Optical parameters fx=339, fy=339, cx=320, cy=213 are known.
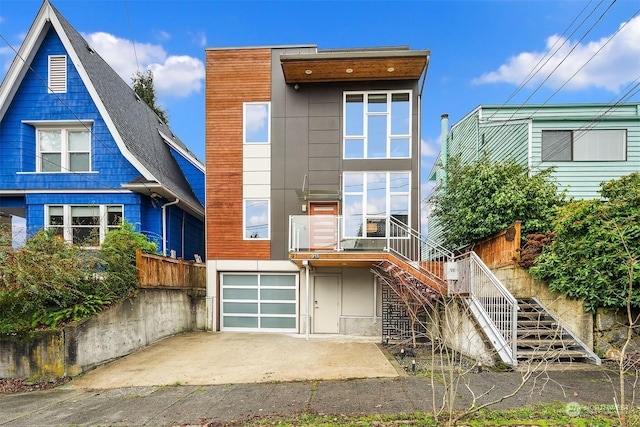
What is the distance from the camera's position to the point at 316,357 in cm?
776

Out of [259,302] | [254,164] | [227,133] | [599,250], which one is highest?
[227,133]

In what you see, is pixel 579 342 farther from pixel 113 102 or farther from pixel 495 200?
pixel 113 102

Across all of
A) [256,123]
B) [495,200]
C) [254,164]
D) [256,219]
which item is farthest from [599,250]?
[256,123]

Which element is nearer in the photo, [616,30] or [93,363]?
[93,363]

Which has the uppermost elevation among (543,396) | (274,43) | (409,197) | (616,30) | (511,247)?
(274,43)

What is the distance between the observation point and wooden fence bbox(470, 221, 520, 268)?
802cm

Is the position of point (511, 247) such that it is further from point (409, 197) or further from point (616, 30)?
point (616, 30)

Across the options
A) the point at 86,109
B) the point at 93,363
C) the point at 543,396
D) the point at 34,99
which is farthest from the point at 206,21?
the point at 543,396

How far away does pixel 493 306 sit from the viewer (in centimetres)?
679

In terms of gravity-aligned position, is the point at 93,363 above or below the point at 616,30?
below

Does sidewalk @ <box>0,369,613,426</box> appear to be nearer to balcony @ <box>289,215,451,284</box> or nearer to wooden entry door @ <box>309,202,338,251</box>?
balcony @ <box>289,215,451,284</box>

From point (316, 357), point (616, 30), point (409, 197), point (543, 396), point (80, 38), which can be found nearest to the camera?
point (543, 396)

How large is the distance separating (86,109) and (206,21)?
5.50 metres

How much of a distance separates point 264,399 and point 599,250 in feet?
21.7
